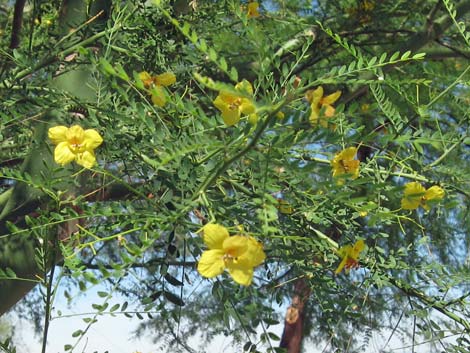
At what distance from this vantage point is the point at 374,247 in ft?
3.80

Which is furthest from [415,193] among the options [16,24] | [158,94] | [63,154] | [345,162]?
[16,24]

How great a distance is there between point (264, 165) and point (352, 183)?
0.09m

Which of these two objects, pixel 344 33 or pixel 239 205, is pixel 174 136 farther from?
pixel 344 33

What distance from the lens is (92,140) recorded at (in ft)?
2.97

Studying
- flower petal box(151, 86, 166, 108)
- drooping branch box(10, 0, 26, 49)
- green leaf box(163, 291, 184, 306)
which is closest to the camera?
flower petal box(151, 86, 166, 108)

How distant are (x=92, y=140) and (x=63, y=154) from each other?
0.16 ft

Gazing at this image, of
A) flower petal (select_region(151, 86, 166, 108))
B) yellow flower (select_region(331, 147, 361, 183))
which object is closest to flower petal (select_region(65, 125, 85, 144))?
flower petal (select_region(151, 86, 166, 108))

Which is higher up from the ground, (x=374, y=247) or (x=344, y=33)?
(x=344, y=33)

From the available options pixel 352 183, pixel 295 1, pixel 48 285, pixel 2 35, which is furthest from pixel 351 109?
pixel 295 1

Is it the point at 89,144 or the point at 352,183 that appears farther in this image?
the point at 89,144

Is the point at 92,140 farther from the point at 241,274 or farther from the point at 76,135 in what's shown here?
the point at 241,274

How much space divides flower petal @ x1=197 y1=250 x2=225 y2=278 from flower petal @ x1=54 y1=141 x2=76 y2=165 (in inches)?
11.4

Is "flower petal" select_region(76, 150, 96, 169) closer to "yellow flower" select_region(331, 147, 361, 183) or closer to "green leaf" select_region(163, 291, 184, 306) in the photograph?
"green leaf" select_region(163, 291, 184, 306)

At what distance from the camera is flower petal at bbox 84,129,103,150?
2.95 ft
